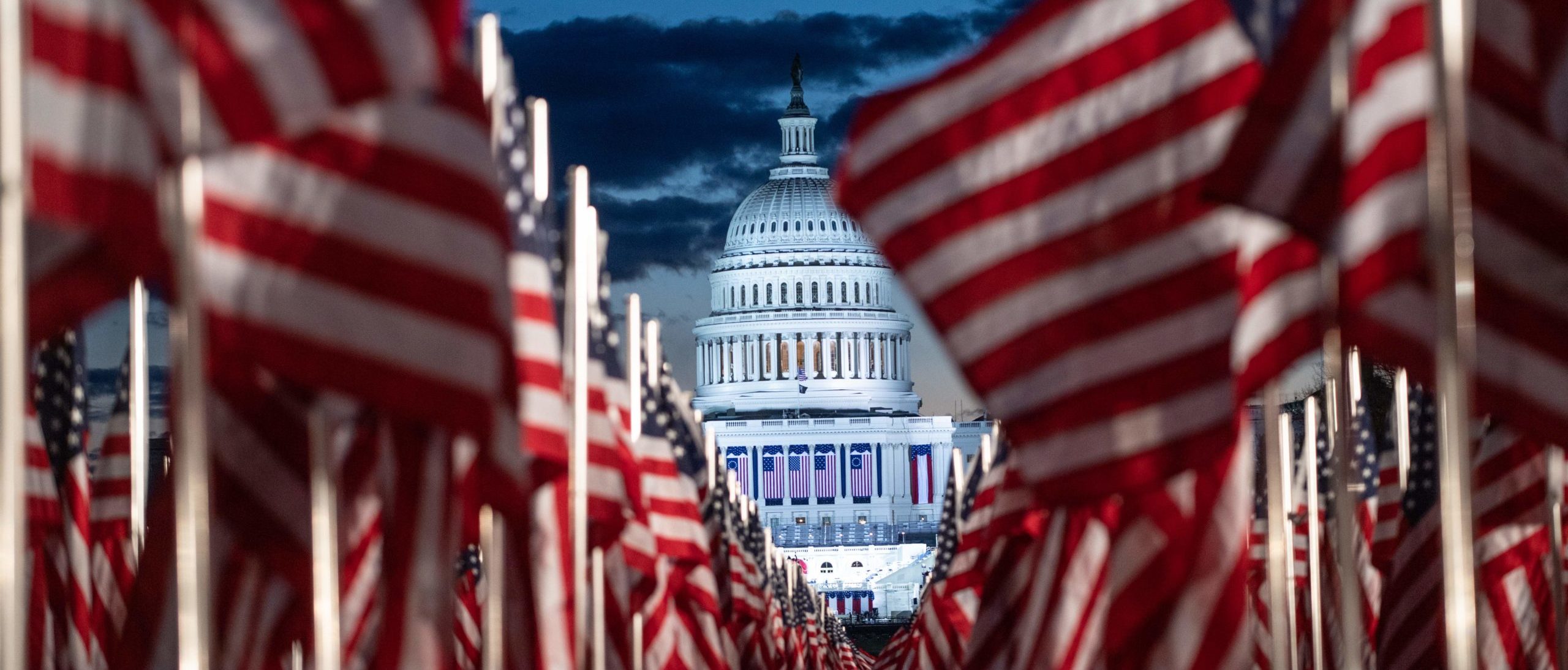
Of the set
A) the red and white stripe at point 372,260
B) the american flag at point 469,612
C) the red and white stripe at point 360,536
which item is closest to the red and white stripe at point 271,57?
the red and white stripe at point 372,260

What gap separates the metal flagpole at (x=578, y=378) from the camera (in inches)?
617

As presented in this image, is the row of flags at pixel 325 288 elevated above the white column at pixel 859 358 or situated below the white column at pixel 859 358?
below

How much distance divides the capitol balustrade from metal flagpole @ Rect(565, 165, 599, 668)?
113042 millimetres

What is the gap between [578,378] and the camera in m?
16.7

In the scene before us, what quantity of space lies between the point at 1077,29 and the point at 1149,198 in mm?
768

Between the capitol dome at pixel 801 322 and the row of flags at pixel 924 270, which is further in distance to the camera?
the capitol dome at pixel 801 322

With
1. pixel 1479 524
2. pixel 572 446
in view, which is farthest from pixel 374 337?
pixel 1479 524

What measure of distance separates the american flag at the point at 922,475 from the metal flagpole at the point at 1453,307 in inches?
5501

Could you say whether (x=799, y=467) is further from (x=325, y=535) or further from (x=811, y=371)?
(x=325, y=535)

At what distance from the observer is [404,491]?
396 inches

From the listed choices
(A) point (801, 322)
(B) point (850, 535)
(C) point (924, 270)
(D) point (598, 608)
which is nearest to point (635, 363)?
(D) point (598, 608)

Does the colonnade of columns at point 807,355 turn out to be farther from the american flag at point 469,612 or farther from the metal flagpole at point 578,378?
the metal flagpole at point 578,378

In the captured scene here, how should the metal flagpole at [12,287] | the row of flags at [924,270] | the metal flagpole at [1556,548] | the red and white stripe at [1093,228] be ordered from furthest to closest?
1. the metal flagpole at [1556,548]
2. the red and white stripe at [1093,228]
3. the row of flags at [924,270]
4. the metal flagpole at [12,287]

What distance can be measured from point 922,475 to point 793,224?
19144 millimetres
